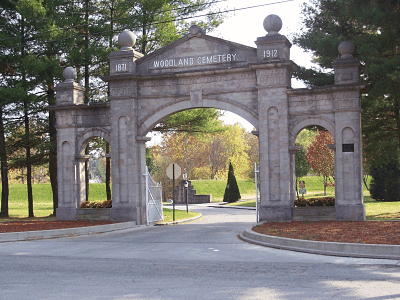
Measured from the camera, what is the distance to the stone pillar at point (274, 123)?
19.0 m

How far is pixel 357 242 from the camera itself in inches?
461

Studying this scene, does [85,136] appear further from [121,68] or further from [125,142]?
[121,68]

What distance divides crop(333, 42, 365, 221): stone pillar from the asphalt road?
608cm

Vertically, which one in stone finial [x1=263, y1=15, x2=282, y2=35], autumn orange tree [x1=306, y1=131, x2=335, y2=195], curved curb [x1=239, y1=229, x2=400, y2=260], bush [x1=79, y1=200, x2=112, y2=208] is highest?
stone finial [x1=263, y1=15, x2=282, y2=35]

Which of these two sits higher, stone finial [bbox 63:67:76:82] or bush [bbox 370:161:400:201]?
stone finial [bbox 63:67:76:82]

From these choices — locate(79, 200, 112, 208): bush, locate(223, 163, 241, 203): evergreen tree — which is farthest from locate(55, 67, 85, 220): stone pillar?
locate(223, 163, 241, 203): evergreen tree

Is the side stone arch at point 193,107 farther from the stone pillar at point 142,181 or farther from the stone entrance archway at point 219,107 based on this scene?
the stone pillar at point 142,181

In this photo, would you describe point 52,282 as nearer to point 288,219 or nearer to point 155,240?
point 155,240

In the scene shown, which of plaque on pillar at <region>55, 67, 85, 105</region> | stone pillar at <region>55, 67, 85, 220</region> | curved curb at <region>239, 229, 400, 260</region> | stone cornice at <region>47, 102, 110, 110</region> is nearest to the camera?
curved curb at <region>239, 229, 400, 260</region>

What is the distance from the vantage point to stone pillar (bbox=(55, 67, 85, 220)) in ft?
71.7

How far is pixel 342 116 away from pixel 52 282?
13.3 metres

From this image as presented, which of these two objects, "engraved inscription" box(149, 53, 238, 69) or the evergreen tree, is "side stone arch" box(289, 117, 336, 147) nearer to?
"engraved inscription" box(149, 53, 238, 69)

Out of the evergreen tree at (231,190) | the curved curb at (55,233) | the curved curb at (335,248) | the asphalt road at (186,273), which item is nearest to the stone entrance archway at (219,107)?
the curved curb at (55,233)

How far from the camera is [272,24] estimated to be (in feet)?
63.0
